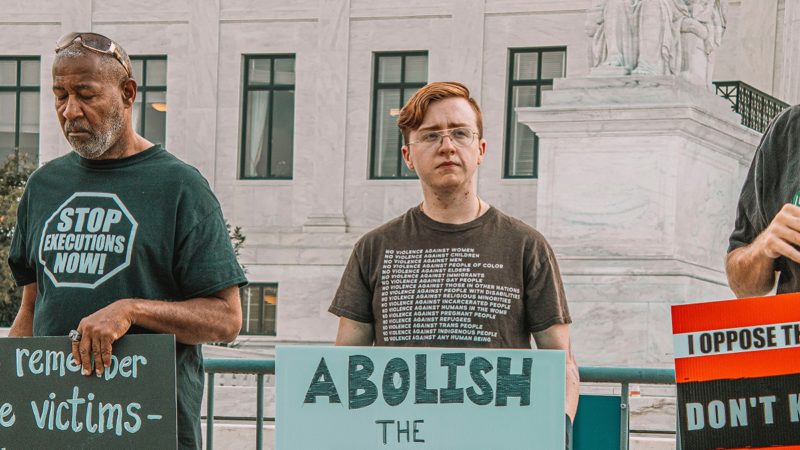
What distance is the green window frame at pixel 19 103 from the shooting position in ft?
109

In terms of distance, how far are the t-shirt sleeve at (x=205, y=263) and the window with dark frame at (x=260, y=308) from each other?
25.2 m

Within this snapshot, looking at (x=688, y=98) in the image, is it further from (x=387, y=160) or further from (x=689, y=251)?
(x=387, y=160)

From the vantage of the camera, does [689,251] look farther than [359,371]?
Yes

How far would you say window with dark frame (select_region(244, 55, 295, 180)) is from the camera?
3209 cm

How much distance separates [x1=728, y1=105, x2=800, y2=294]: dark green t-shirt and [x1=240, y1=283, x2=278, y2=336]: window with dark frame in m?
25.8

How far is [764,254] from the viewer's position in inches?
161

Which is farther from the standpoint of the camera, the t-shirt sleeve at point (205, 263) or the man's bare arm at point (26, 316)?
the man's bare arm at point (26, 316)

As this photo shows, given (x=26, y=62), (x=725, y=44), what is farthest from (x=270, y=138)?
(x=725, y=44)

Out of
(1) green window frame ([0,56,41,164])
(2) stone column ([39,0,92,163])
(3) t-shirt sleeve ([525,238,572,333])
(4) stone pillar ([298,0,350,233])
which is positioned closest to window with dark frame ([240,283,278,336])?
(4) stone pillar ([298,0,350,233])

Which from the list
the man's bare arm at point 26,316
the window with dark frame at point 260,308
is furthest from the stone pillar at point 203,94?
the man's bare arm at point 26,316

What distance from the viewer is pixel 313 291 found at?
2966 centimetres

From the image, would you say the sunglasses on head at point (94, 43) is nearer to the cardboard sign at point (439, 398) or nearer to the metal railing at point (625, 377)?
the cardboard sign at point (439, 398)

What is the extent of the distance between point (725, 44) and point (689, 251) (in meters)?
11.6

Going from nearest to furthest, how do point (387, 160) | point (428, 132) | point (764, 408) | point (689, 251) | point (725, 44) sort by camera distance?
point (764, 408), point (428, 132), point (689, 251), point (725, 44), point (387, 160)
